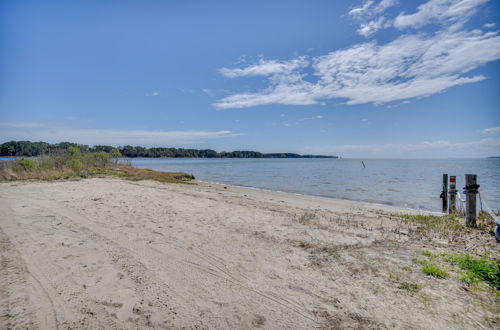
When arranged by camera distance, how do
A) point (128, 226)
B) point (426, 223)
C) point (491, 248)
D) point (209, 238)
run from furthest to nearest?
point (426, 223) < point (128, 226) < point (209, 238) < point (491, 248)

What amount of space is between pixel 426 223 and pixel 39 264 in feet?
34.3

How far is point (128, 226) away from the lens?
6.84m

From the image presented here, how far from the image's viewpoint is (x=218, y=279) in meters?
4.07

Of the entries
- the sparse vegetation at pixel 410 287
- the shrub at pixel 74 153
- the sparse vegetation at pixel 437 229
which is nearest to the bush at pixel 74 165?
the shrub at pixel 74 153

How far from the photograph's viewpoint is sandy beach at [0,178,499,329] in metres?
3.06

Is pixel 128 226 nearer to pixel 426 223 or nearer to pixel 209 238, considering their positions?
pixel 209 238

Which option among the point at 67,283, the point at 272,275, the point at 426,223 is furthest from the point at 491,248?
the point at 67,283

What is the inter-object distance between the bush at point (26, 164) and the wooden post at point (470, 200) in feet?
95.0

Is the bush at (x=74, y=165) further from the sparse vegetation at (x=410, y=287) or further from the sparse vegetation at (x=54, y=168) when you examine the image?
the sparse vegetation at (x=410, y=287)

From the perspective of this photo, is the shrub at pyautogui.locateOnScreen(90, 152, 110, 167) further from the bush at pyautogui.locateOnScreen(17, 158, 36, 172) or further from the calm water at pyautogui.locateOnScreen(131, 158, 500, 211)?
the calm water at pyautogui.locateOnScreen(131, 158, 500, 211)

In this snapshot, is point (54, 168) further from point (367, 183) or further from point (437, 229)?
point (367, 183)

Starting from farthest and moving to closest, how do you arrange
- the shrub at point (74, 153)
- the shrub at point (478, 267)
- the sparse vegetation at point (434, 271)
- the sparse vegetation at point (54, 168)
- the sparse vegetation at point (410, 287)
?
the shrub at point (74, 153) → the sparse vegetation at point (54, 168) → the sparse vegetation at point (434, 271) → the shrub at point (478, 267) → the sparse vegetation at point (410, 287)

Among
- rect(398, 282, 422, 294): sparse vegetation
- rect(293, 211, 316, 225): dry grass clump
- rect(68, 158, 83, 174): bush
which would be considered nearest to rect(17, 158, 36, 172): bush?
rect(68, 158, 83, 174): bush

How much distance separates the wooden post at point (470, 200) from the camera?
8048 mm
